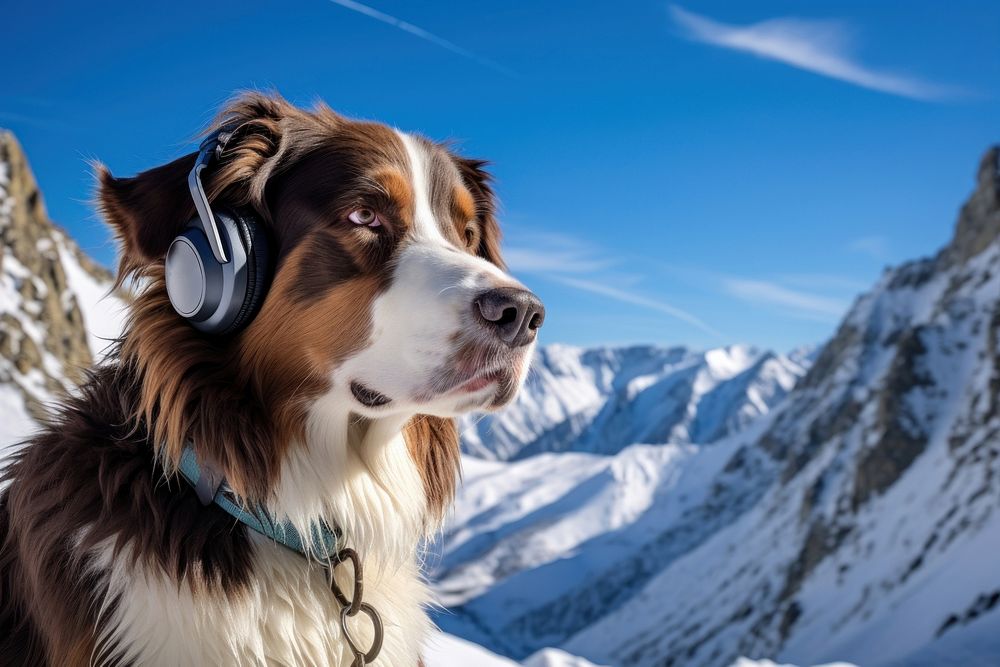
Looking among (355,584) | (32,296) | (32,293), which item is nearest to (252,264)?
(355,584)

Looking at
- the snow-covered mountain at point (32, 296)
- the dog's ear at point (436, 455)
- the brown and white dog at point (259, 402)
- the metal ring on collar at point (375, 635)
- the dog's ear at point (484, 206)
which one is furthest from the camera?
the snow-covered mountain at point (32, 296)

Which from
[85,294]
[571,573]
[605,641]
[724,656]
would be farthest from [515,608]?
[85,294]

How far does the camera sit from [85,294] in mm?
49344

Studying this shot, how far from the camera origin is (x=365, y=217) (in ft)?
A: 10.1

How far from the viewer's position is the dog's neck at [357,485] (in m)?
3.09

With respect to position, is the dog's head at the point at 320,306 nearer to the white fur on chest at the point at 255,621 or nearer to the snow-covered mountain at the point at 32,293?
the white fur on chest at the point at 255,621

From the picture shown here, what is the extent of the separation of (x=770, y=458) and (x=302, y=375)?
14956 centimetres

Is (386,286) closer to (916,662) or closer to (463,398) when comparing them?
(463,398)

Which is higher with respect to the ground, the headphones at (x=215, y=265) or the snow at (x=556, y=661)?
the headphones at (x=215, y=265)

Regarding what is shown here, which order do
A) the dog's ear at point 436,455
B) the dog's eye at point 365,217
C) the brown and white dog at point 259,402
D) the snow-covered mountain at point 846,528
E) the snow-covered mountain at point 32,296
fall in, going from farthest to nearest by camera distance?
the snow-covered mountain at point 846,528 < the snow-covered mountain at point 32,296 < the dog's ear at point 436,455 < the dog's eye at point 365,217 < the brown and white dog at point 259,402

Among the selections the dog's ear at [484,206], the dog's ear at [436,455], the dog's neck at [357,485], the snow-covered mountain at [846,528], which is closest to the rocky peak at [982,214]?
the snow-covered mountain at [846,528]

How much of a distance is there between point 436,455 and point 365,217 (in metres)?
1.04

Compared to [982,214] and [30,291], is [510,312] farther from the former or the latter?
[982,214]

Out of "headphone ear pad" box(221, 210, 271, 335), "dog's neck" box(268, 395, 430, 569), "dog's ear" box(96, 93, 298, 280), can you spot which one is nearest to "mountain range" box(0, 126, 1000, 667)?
"dog's neck" box(268, 395, 430, 569)
